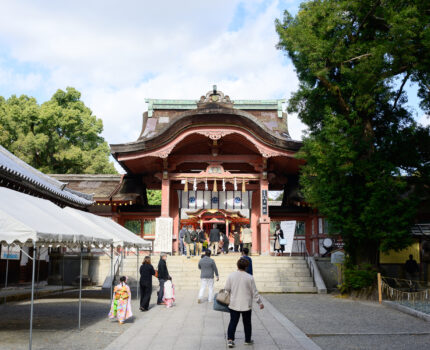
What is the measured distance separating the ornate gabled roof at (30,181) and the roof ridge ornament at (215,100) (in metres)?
7.27

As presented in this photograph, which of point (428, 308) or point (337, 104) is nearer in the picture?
point (428, 308)

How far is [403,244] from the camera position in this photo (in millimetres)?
12969

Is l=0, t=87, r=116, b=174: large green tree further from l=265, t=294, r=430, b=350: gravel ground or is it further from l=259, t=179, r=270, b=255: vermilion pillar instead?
l=265, t=294, r=430, b=350: gravel ground

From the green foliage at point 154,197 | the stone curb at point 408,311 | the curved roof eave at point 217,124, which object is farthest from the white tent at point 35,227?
the green foliage at point 154,197

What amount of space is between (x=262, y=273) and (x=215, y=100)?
32.0ft

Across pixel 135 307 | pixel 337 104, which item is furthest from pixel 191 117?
pixel 135 307

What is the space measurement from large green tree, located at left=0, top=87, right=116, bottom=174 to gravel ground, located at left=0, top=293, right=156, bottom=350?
60.3 ft

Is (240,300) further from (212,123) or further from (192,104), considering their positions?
(192,104)

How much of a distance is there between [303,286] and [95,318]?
27.9ft

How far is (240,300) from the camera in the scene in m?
6.36

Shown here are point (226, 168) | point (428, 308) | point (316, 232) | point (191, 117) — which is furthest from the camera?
point (226, 168)

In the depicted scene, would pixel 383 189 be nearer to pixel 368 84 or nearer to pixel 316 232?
pixel 368 84

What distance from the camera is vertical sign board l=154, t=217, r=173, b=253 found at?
63.4 ft

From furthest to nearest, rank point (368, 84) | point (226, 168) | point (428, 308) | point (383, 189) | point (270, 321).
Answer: point (226, 168) < point (383, 189) < point (368, 84) < point (428, 308) < point (270, 321)
